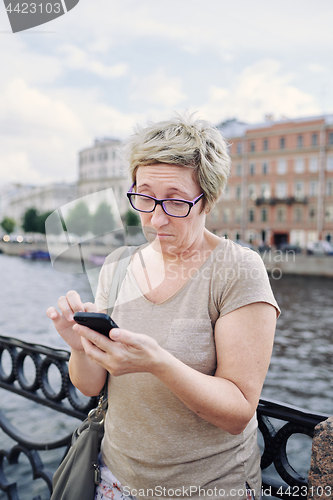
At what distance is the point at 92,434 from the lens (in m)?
1.17

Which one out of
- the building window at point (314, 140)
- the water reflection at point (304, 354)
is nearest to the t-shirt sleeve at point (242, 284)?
the water reflection at point (304, 354)

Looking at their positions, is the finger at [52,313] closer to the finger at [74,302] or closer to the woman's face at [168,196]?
the finger at [74,302]

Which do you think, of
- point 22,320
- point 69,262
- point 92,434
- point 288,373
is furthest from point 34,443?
point 22,320

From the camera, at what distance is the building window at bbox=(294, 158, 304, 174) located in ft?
110

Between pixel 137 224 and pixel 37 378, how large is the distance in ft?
4.04

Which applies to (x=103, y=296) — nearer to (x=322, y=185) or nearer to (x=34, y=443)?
(x=34, y=443)

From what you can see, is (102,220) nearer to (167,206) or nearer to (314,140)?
(167,206)

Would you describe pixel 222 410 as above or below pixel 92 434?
above

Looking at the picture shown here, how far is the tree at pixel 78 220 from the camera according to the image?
0.73 m

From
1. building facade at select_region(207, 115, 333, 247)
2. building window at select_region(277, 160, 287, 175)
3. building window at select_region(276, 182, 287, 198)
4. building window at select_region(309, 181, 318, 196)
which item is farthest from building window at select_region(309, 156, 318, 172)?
building window at select_region(276, 182, 287, 198)

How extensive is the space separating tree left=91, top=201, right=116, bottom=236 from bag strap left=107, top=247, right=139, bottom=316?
5.2 inches

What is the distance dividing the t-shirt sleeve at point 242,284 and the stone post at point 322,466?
1.06 feet

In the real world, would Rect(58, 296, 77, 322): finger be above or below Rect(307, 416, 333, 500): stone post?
above

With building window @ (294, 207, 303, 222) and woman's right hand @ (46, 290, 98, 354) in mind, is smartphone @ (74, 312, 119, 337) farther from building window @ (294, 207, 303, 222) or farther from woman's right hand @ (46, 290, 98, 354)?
building window @ (294, 207, 303, 222)
